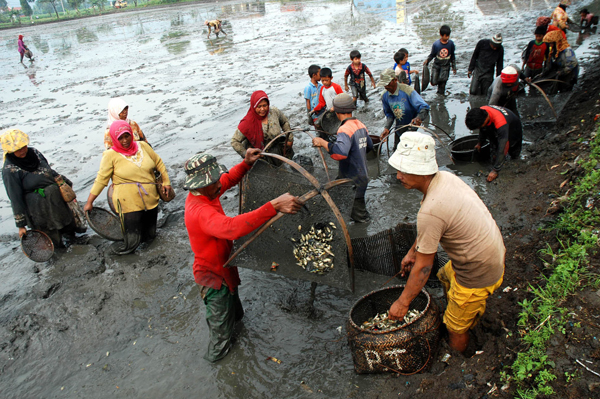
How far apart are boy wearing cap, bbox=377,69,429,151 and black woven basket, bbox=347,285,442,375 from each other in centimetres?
356

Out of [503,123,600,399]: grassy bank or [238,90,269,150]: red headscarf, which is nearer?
[503,123,600,399]: grassy bank

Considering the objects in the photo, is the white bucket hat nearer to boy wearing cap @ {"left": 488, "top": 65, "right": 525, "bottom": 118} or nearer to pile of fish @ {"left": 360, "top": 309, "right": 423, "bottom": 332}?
pile of fish @ {"left": 360, "top": 309, "right": 423, "bottom": 332}

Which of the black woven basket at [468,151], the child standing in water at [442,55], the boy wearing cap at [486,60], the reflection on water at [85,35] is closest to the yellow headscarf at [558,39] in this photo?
the boy wearing cap at [486,60]

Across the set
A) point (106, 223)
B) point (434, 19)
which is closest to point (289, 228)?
point (106, 223)

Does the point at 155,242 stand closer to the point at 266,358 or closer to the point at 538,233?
the point at 266,358

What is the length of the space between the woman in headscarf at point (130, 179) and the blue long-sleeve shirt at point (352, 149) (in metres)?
2.55

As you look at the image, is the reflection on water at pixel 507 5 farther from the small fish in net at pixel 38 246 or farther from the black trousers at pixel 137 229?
the small fish in net at pixel 38 246

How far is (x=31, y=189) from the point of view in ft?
17.0

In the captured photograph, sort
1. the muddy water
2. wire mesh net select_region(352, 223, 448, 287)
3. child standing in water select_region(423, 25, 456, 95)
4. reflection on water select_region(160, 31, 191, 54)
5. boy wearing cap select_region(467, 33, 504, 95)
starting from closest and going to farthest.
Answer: the muddy water < wire mesh net select_region(352, 223, 448, 287) < boy wearing cap select_region(467, 33, 504, 95) < child standing in water select_region(423, 25, 456, 95) < reflection on water select_region(160, 31, 191, 54)

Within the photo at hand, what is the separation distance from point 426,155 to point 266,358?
255cm

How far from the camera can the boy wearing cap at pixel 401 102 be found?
581 centimetres

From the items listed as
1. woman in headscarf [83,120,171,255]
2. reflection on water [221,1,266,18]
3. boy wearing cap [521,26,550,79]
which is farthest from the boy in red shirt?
reflection on water [221,1,266,18]

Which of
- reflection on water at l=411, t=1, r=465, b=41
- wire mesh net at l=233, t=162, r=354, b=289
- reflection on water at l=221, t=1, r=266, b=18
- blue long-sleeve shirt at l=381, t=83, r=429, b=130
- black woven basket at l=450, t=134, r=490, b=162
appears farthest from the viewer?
reflection on water at l=221, t=1, r=266, b=18

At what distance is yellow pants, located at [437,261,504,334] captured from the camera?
277 centimetres
